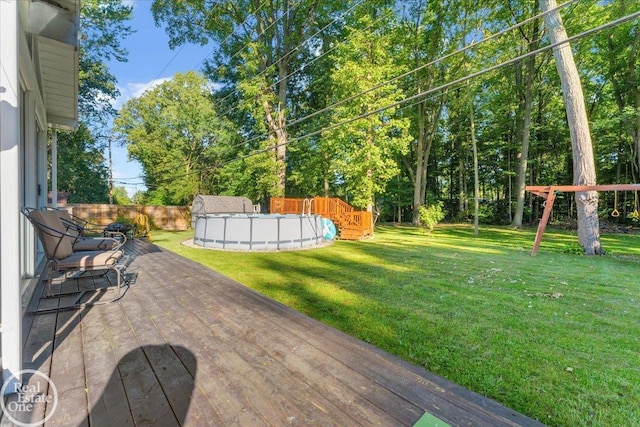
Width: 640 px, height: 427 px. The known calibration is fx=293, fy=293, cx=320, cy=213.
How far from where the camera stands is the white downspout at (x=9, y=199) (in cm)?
160

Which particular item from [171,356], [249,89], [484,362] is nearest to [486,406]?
[484,362]

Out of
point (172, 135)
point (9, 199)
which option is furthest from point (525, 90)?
point (172, 135)

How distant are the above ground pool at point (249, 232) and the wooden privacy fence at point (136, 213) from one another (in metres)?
8.76

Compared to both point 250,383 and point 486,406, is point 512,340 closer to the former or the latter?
point 486,406

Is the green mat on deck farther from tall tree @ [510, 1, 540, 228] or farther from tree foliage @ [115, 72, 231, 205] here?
tree foliage @ [115, 72, 231, 205]

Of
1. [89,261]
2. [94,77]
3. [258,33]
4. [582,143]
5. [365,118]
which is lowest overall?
[89,261]

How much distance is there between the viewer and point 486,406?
5.64 ft

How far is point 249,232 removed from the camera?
9.20m

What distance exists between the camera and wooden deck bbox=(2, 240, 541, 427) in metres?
1.56

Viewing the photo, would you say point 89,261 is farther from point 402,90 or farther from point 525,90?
point 525,90

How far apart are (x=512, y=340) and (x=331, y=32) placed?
19.9 metres

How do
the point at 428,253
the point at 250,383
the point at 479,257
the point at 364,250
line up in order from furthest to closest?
the point at 364,250, the point at 428,253, the point at 479,257, the point at 250,383

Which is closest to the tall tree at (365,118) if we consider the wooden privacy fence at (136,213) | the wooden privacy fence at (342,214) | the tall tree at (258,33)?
the wooden privacy fence at (342,214)

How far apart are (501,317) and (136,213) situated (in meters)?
17.9
